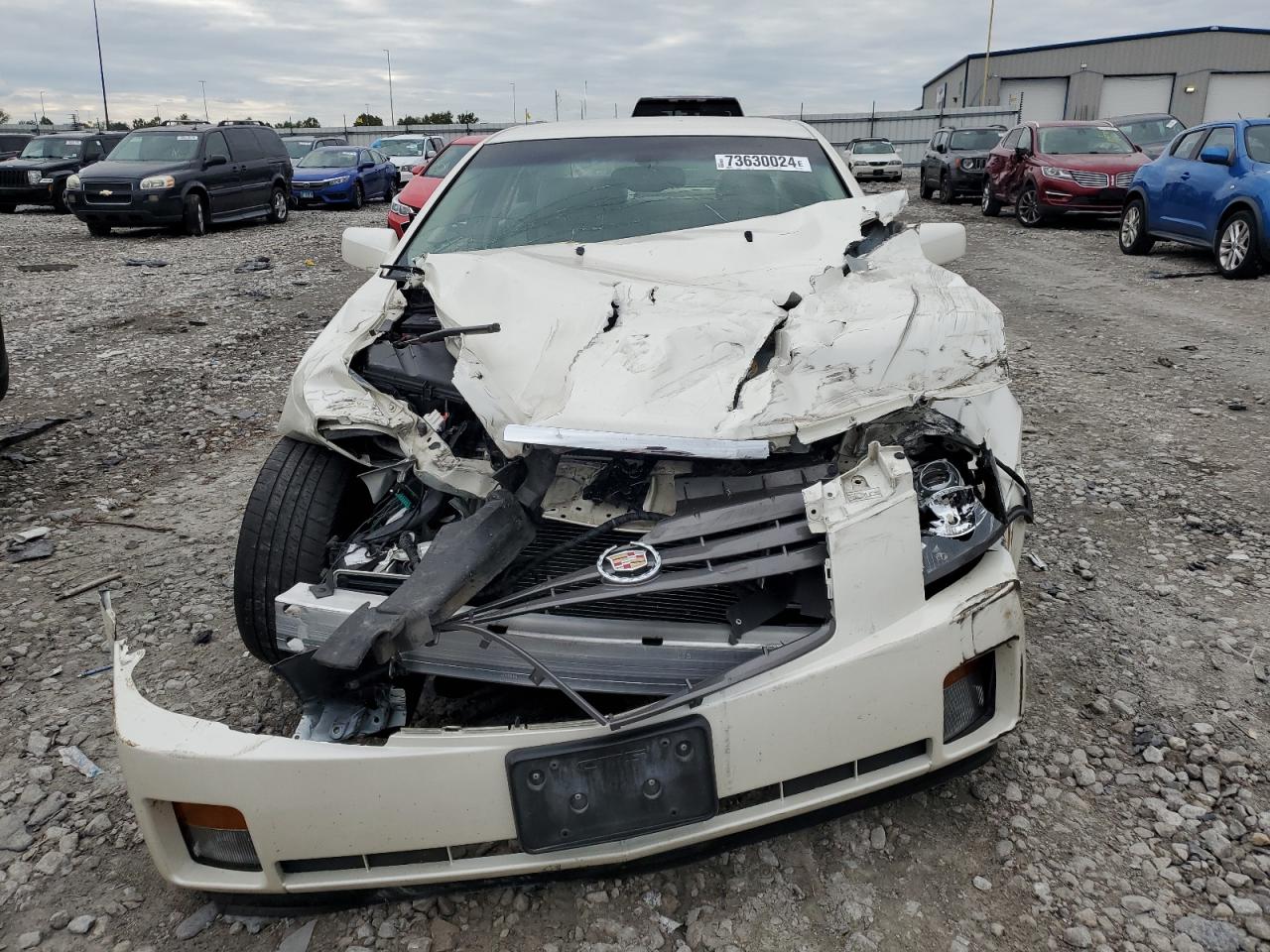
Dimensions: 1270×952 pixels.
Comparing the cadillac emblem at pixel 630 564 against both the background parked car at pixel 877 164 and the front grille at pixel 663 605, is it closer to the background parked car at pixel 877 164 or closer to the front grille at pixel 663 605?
the front grille at pixel 663 605

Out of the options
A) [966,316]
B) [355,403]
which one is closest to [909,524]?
[966,316]

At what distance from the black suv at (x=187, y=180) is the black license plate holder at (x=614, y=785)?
13576 mm

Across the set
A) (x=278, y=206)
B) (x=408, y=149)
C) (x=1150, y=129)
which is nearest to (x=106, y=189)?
(x=278, y=206)

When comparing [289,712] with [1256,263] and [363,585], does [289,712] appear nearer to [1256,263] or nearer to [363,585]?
[363,585]

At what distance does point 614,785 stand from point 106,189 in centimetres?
1398

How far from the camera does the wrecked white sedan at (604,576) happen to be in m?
1.69

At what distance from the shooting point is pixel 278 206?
50.3 feet

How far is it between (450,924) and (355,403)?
1256 mm

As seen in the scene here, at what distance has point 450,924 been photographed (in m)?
1.92

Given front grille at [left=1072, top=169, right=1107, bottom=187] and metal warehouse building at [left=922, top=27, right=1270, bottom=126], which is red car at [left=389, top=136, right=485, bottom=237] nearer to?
front grille at [left=1072, top=169, right=1107, bottom=187]

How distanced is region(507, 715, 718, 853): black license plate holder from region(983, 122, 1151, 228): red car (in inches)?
493

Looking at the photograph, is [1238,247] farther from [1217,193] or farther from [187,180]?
[187,180]

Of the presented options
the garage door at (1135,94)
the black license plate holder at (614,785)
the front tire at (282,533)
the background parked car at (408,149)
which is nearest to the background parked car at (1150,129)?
the background parked car at (408,149)

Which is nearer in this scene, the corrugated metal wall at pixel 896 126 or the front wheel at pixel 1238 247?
the front wheel at pixel 1238 247
